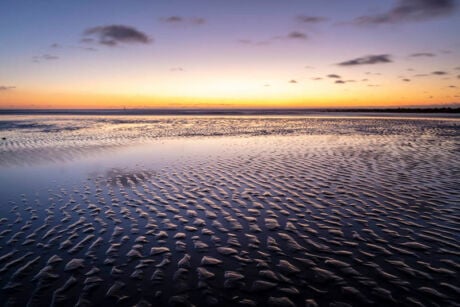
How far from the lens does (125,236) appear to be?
8109mm

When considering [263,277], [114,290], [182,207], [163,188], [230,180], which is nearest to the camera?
[114,290]

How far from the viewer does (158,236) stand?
812 cm

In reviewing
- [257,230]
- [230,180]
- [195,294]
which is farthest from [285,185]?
[195,294]

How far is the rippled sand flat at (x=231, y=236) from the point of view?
5633mm

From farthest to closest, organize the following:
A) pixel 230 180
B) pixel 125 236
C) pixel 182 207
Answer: pixel 230 180
pixel 182 207
pixel 125 236

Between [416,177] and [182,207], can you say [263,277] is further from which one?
[416,177]

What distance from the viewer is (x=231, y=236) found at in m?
8.07

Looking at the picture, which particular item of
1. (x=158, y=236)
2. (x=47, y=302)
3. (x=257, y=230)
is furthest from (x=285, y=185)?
(x=47, y=302)

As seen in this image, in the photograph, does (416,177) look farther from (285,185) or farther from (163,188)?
(163,188)

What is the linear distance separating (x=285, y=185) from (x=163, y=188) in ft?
18.2

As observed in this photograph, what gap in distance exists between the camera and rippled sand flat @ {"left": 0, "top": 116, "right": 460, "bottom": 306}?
5.63 meters

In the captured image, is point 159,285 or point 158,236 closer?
point 159,285

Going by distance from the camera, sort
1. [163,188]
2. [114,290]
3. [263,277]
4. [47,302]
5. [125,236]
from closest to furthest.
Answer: [47,302] → [114,290] → [263,277] → [125,236] → [163,188]

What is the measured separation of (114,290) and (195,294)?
5.46ft
